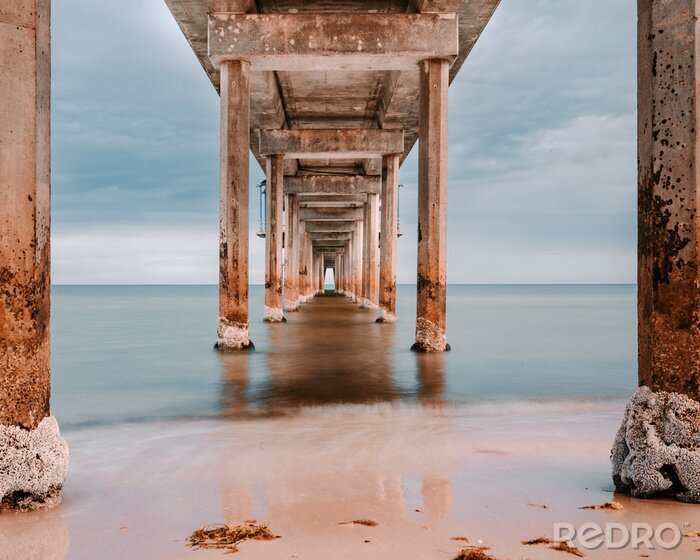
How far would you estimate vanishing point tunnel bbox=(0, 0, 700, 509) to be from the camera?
3004 millimetres

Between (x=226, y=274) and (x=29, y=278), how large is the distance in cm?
733

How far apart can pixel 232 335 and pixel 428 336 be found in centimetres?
321

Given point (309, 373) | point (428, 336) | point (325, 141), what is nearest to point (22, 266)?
point (309, 373)

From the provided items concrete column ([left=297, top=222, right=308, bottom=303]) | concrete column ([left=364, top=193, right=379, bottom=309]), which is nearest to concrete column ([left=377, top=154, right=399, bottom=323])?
concrete column ([left=364, top=193, right=379, bottom=309])

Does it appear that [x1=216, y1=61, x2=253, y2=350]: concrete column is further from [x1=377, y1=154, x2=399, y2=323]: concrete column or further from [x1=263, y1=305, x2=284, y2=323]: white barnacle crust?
[x1=377, y1=154, x2=399, y2=323]: concrete column

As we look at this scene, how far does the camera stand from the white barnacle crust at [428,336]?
10656 millimetres

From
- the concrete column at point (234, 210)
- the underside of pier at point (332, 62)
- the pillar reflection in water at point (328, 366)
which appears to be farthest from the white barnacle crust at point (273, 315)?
the concrete column at point (234, 210)

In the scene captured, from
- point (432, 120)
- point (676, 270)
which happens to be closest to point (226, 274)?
point (432, 120)

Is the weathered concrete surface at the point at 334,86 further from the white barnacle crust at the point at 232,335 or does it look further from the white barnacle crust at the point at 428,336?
the white barnacle crust at the point at 232,335

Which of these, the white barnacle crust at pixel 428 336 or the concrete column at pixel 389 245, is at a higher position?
the concrete column at pixel 389 245

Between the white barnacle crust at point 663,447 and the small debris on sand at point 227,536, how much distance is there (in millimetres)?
1766

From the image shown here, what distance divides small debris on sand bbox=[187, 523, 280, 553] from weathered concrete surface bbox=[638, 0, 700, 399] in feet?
6.61

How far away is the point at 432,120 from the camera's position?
34.6 feet

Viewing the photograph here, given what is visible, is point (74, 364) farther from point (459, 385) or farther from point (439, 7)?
point (439, 7)
